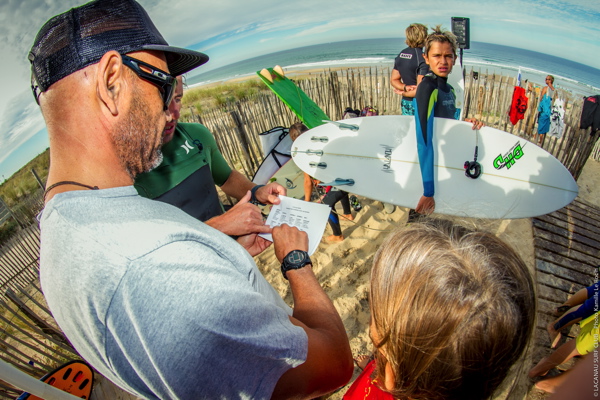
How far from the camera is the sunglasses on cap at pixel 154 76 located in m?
0.98

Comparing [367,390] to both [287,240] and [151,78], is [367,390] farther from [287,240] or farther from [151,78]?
[151,78]

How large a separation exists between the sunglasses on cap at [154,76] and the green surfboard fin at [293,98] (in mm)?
3952

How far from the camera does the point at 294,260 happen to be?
1211mm

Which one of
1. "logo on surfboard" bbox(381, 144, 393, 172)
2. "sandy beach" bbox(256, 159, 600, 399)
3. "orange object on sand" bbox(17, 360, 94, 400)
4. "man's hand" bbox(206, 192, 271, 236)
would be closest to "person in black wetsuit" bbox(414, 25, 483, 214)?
"sandy beach" bbox(256, 159, 600, 399)

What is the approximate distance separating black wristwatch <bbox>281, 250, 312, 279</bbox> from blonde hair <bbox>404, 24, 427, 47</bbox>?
4.43 metres

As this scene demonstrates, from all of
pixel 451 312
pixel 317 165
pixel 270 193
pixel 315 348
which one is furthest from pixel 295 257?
pixel 317 165

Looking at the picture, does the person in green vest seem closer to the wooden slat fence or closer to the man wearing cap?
the man wearing cap

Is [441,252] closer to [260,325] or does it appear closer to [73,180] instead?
A: [260,325]

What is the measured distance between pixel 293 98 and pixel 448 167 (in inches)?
121

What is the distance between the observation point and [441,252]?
89 centimetres

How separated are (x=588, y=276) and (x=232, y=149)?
19.8 feet

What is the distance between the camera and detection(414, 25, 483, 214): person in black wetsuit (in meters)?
2.79

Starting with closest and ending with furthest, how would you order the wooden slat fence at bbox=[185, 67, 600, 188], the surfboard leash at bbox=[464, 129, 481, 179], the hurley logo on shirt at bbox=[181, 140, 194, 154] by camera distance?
1. the hurley logo on shirt at bbox=[181, 140, 194, 154]
2. the surfboard leash at bbox=[464, 129, 481, 179]
3. the wooden slat fence at bbox=[185, 67, 600, 188]

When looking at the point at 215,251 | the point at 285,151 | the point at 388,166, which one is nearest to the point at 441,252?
the point at 215,251
